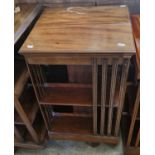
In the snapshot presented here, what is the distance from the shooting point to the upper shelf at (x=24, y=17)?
41.6 inches

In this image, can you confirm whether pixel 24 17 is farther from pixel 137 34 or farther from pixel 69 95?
pixel 137 34

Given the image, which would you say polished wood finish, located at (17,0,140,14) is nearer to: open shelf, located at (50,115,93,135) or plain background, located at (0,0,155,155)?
plain background, located at (0,0,155,155)

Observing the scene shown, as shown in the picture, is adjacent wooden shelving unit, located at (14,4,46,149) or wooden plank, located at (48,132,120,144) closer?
adjacent wooden shelving unit, located at (14,4,46,149)

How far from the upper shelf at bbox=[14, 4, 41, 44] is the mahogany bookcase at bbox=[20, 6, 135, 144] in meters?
0.09

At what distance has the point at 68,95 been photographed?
3.90 feet

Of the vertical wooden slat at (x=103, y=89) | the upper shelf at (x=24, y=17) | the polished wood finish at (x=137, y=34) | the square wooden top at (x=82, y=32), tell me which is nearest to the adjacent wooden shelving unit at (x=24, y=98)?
the upper shelf at (x=24, y=17)

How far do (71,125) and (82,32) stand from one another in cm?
77

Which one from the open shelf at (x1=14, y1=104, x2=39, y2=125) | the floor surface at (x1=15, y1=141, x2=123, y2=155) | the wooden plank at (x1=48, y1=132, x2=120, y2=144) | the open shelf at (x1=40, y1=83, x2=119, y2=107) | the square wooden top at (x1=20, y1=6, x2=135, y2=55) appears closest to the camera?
the square wooden top at (x1=20, y1=6, x2=135, y2=55)

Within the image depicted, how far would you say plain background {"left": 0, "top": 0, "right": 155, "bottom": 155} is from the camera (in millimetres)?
874

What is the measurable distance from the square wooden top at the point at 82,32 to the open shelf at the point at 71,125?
0.72m

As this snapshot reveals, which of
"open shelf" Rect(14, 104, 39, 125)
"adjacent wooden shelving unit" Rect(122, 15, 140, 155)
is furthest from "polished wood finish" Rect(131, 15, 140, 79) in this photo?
"open shelf" Rect(14, 104, 39, 125)

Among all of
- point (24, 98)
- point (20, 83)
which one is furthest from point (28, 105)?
point (20, 83)

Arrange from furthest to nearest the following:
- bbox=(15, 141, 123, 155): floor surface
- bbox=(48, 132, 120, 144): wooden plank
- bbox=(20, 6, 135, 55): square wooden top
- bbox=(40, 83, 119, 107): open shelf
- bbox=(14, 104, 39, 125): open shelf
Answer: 1. bbox=(15, 141, 123, 155): floor surface
2. bbox=(48, 132, 120, 144): wooden plank
3. bbox=(14, 104, 39, 125): open shelf
4. bbox=(40, 83, 119, 107): open shelf
5. bbox=(20, 6, 135, 55): square wooden top
